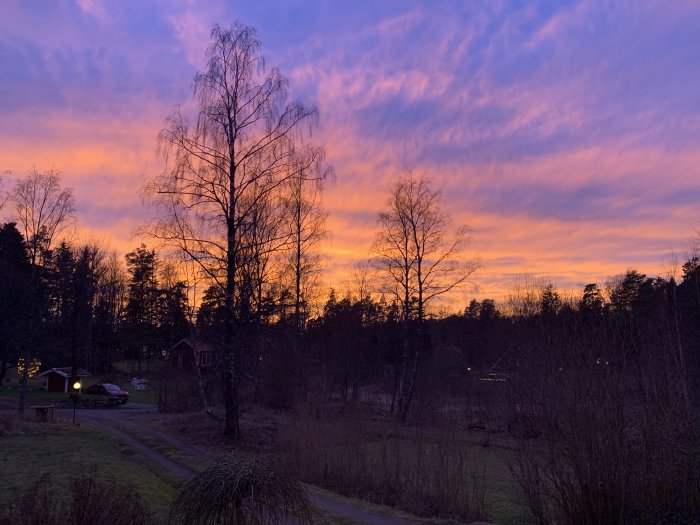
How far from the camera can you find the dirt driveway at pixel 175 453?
10.4 m

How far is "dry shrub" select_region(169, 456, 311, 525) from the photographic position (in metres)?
5.33

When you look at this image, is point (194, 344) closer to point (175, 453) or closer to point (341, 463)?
point (175, 453)

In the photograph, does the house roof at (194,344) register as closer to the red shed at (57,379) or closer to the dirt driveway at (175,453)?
the dirt driveway at (175,453)

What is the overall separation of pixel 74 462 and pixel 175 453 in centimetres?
386

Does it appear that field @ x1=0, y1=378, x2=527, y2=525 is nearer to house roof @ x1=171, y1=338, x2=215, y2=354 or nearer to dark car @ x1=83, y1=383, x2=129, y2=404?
house roof @ x1=171, y1=338, x2=215, y2=354

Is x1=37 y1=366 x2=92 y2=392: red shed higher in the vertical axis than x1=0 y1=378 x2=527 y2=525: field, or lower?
higher

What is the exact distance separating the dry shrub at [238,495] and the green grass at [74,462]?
2559 millimetres

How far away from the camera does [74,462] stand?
46.3ft

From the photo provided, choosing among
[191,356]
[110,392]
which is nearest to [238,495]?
[191,356]

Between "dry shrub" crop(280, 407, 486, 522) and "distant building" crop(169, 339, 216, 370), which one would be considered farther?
"distant building" crop(169, 339, 216, 370)

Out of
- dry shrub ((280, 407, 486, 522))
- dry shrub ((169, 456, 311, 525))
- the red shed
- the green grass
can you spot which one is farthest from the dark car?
dry shrub ((169, 456, 311, 525))

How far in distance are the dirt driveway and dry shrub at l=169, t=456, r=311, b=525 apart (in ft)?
15.9

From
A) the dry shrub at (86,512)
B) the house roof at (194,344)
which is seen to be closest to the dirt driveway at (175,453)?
the house roof at (194,344)

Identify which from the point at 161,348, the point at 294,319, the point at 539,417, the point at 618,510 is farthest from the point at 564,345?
the point at 161,348
